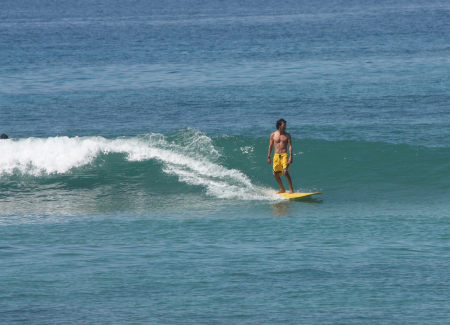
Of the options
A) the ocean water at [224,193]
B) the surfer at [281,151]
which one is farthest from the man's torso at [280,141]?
the ocean water at [224,193]

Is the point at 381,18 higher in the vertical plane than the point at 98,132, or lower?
higher

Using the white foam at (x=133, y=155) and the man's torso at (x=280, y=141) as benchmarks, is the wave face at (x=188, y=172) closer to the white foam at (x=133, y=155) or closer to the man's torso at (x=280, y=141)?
the white foam at (x=133, y=155)

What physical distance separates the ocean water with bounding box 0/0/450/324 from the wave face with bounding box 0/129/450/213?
0.07 metres

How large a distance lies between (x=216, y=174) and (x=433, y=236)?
672 cm

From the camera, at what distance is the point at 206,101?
84.1ft

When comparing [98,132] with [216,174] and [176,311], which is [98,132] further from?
[176,311]

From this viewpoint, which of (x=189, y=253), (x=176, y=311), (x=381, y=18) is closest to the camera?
(x=176, y=311)

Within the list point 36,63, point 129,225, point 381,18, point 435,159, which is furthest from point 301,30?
point 129,225

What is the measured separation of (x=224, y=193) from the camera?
13.7 meters

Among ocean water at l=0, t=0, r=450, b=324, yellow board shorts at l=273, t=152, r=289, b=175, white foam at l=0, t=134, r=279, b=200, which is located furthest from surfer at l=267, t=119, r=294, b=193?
white foam at l=0, t=134, r=279, b=200

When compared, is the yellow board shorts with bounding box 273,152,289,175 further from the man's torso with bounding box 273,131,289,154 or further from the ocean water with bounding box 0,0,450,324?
the ocean water with bounding box 0,0,450,324

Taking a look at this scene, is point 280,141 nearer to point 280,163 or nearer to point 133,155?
point 280,163

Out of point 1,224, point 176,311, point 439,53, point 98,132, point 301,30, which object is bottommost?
point 176,311

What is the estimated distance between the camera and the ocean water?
25.0 feet
